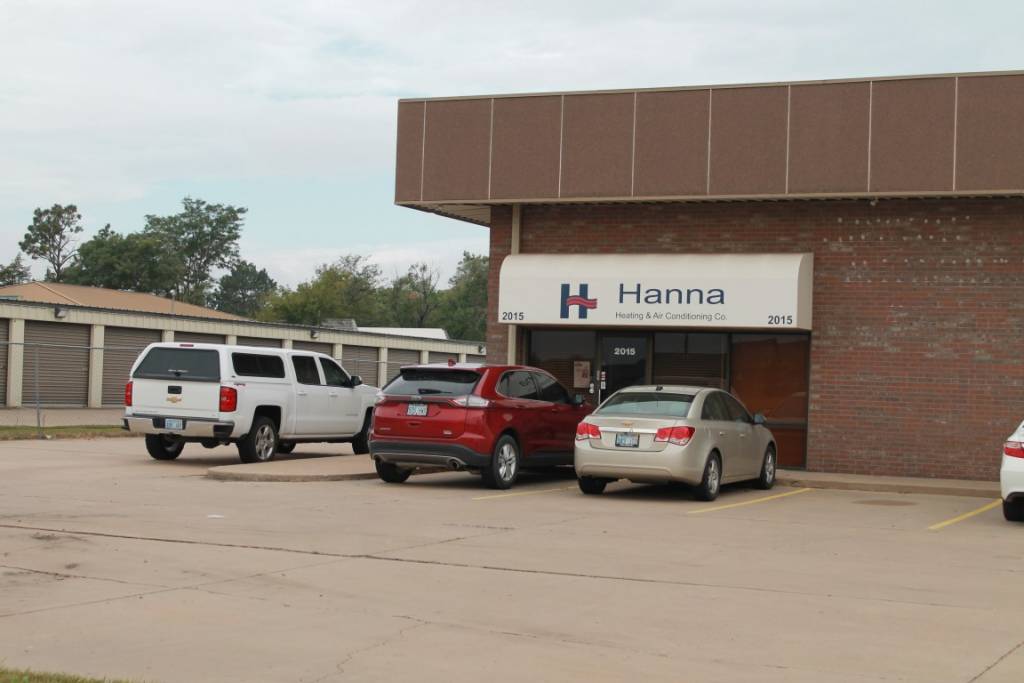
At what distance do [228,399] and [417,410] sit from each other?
4.75m

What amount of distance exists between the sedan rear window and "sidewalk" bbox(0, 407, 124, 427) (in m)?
19.7

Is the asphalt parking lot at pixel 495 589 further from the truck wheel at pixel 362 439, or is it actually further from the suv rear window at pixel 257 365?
the truck wheel at pixel 362 439

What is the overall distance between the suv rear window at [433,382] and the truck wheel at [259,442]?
4.39 meters

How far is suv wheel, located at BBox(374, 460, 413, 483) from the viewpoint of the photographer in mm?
18828

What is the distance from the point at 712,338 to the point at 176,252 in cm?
11185

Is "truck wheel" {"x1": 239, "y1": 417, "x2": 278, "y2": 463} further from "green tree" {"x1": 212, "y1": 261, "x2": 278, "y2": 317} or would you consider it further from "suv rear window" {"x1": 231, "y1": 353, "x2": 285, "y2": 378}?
"green tree" {"x1": 212, "y1": 261, "x2": 278, "y2": 317}

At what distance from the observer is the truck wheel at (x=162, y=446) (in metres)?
A: 22.5

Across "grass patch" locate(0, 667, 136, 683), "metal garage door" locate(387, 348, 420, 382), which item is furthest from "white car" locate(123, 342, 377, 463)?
"metal garage door" locate(387, 348, 420, 382)

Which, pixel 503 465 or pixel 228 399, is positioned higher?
pixel 228 399

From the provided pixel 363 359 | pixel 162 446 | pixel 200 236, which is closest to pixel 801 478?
pixel 162 446

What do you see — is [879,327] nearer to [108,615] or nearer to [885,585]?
[885,585]

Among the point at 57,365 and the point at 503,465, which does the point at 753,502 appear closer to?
the point at 503,465

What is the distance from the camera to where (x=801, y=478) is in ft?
66.5

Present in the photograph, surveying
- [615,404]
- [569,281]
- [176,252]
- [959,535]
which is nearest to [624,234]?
[569,281]
